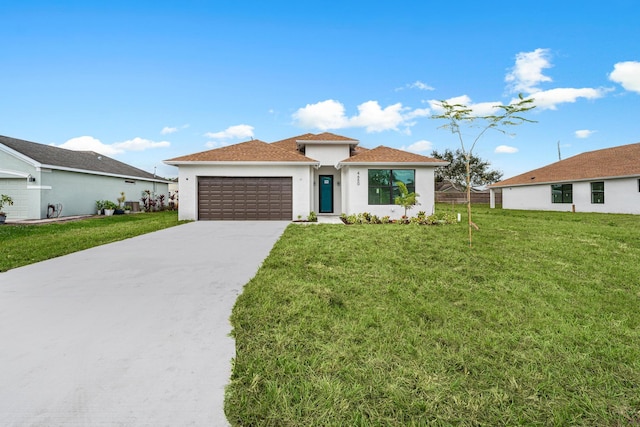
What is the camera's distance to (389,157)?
14398 millimetres

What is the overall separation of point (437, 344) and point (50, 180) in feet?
64.4

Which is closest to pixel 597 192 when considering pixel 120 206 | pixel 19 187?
pixel 120 206

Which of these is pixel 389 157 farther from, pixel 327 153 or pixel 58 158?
pixel 58 158

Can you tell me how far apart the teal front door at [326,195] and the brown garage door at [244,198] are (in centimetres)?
369

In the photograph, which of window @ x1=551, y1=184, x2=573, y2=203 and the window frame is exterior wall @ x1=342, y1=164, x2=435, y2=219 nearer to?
the window frame

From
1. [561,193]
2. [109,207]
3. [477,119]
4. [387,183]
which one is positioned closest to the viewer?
[477,119]

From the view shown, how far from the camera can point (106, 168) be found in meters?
19.8

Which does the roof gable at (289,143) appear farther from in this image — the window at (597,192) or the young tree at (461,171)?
the young tree at (461,171)

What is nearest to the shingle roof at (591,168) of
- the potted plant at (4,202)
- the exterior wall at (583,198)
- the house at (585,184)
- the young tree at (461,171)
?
the house at (585,184)

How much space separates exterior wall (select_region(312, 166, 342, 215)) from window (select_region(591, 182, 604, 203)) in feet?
54.3

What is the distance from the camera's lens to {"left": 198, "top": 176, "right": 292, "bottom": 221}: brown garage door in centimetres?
1426

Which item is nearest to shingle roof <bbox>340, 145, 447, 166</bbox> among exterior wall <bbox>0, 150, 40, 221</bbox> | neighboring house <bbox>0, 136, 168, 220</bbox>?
neighboring house <bbox>0, 136, 168, 220</bbox>

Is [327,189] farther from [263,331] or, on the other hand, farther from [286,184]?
[263,331]

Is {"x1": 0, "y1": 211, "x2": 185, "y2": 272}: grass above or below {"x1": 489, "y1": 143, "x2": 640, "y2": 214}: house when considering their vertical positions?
below
